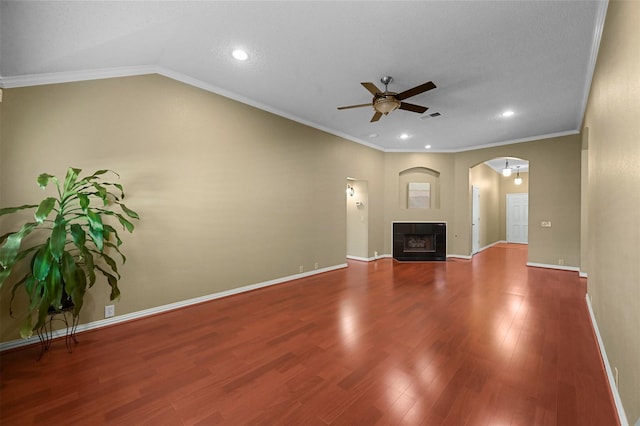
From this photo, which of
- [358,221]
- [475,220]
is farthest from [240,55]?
[475,220]

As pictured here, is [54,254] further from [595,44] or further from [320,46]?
[595,44]

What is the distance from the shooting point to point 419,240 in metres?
7.34

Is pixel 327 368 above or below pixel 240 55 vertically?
below

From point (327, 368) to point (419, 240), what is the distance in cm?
588

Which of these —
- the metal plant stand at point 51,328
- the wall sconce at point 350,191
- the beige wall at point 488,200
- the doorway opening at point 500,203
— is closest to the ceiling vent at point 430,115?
the wall sconce at point 350,191

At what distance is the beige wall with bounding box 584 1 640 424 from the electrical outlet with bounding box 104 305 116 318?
4.34 metres

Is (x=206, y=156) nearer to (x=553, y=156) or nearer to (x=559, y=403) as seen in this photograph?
(x=559, y=403)

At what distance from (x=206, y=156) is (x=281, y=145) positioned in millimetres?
1441

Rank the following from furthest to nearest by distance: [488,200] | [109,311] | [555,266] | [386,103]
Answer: [488,200], [555,266], [386,103], [109,311]

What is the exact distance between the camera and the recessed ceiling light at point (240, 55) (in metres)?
2.93

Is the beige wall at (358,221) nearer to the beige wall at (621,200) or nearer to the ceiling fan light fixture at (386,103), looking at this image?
the ceiling fan light fixture at (386,103)

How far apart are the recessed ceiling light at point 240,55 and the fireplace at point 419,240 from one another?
18.5 ft

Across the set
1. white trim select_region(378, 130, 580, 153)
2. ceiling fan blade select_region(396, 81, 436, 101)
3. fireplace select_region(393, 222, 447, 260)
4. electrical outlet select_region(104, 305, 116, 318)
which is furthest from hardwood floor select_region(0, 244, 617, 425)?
white trim select_region(378, 130, 580, 153)

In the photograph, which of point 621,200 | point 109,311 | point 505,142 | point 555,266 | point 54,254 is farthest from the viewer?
point 505,142
